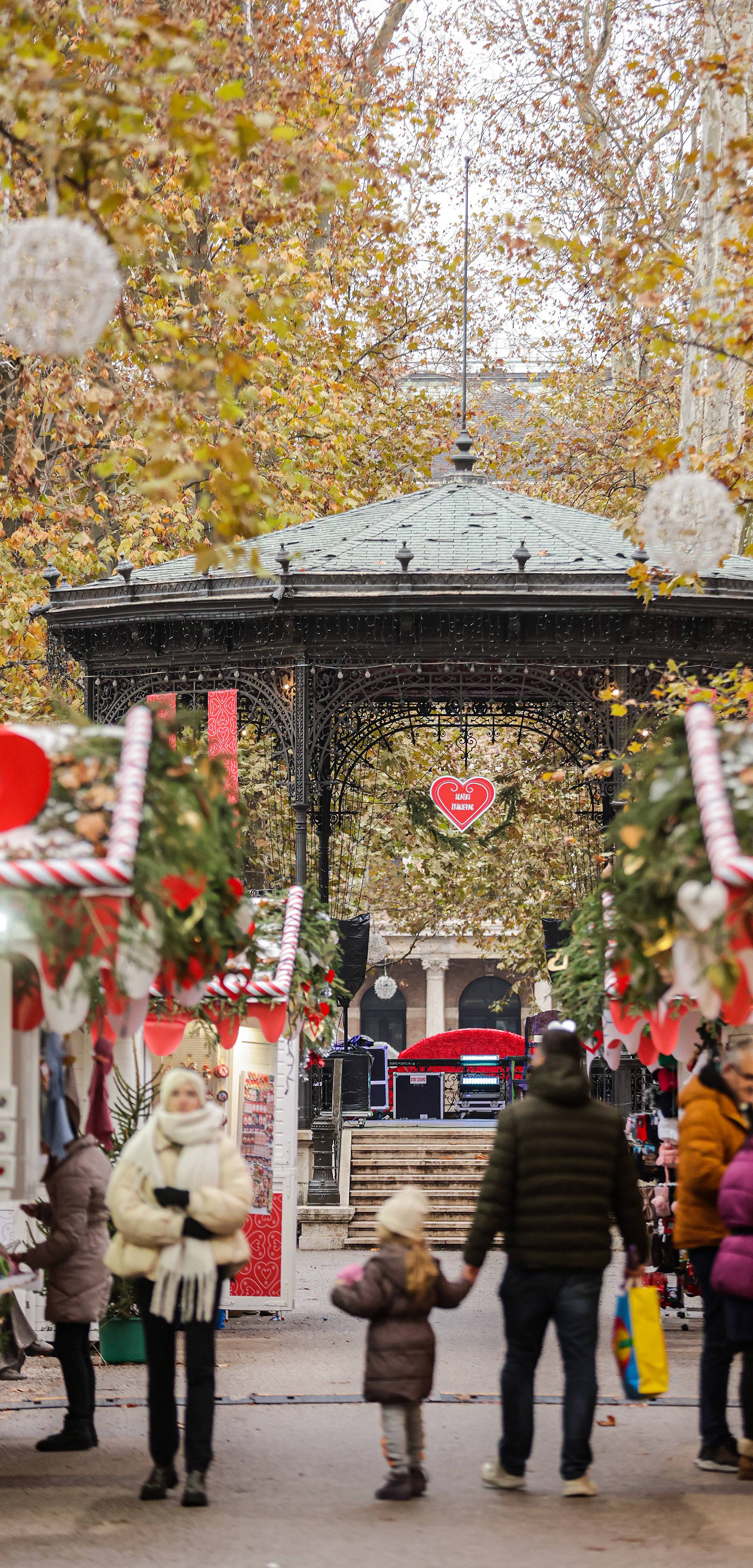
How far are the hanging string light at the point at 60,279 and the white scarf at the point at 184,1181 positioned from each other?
3245 millimetres

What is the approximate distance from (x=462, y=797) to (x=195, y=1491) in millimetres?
12343

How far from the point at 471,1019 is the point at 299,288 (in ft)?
117

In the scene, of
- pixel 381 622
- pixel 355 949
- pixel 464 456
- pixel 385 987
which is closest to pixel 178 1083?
pixel 381 622

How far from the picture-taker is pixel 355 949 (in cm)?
1856

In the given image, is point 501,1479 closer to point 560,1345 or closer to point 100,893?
point 560,1345

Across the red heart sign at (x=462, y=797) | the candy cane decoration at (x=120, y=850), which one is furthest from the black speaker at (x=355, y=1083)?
the candy cane decoration at (x=120, y=850)

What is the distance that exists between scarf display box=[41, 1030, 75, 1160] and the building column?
47398mm

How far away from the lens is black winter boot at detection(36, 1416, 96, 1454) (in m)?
7.95

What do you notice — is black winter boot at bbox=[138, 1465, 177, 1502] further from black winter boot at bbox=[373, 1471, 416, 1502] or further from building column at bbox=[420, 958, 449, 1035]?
building column at bbox=[420, 958, 449, 1035]

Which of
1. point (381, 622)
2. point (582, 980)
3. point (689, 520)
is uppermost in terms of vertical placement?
point (381, 622)

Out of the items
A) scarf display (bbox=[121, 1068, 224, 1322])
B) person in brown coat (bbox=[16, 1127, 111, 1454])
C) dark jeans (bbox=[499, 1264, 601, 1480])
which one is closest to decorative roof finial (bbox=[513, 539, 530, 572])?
person in brown coat (bbox=[16, 1127, 111, 1454])

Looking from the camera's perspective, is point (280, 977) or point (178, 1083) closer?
point (178, 1083)

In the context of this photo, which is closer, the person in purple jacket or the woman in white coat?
the woman in white coat

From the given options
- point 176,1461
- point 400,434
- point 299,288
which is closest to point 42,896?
point 176,1461
